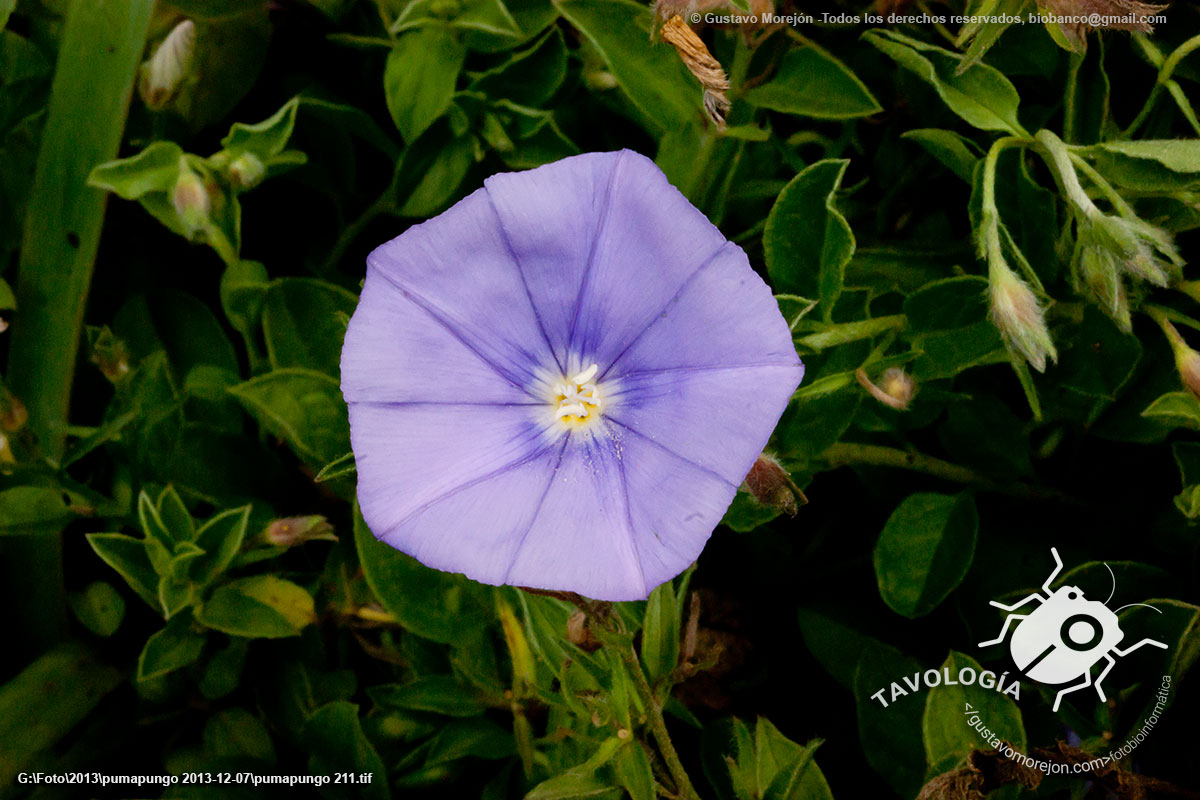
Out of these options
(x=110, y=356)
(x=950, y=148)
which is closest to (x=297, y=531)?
(x=110, y=356)

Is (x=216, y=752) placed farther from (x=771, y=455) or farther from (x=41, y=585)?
(x=771, y=455)

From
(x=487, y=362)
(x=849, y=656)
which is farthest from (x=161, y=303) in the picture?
(x=849, y=656)

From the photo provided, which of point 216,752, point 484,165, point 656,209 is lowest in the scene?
point 216,752

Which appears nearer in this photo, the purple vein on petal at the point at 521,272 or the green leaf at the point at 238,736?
the purple vein on petal at the point at 521,272

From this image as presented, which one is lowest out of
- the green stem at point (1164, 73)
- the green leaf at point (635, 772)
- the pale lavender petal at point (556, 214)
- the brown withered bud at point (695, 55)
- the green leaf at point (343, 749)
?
the green leaf at point (343, 749)

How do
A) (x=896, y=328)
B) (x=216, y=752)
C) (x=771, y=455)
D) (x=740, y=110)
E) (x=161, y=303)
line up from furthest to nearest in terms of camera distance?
(x=161, y=303), (x=216, y=752), (x=740, y=110), (x=896, y=328), (x=771, y=455)

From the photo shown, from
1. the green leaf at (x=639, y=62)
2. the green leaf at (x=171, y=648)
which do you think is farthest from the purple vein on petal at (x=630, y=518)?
the green leaf at (x=171, y=648)

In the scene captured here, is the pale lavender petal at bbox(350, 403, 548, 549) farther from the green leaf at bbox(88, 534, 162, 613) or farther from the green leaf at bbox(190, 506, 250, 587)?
the green leaf at bbox(88, 534, 162, 613)

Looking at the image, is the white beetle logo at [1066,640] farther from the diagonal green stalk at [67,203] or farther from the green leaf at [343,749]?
the diagonal green stalk at [67,203]
